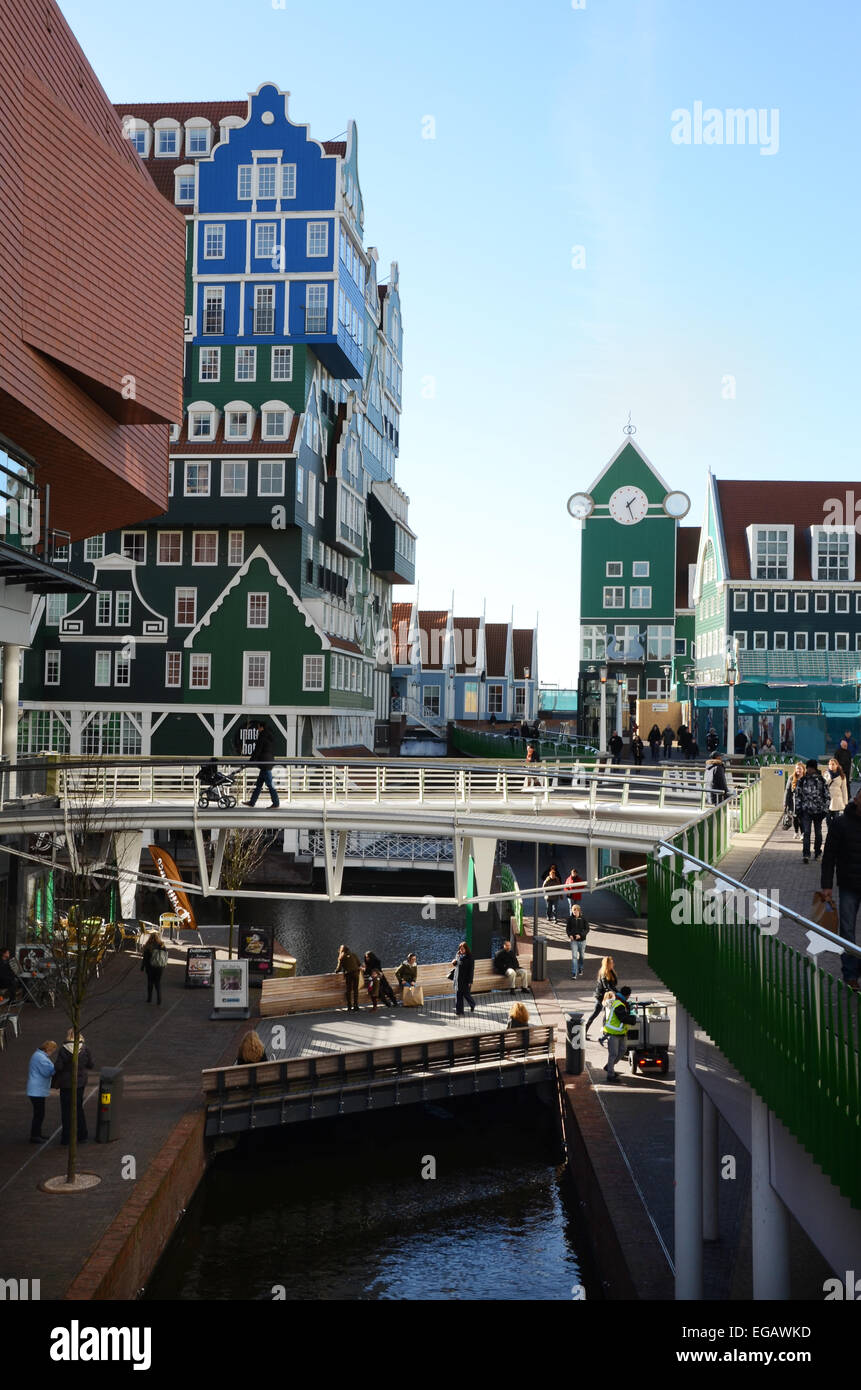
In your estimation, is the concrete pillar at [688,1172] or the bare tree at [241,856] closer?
the concrete pillar at [688,1172]

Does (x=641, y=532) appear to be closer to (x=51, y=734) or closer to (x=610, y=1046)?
(x=51, y=734)

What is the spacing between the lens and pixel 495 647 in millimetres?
113000

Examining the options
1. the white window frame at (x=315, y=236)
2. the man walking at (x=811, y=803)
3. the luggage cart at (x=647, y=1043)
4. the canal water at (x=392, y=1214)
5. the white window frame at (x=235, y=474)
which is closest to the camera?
the canal water at (x=392, y=1214)

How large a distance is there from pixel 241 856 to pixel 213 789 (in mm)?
17876

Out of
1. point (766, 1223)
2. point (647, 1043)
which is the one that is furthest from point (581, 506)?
point (766, 1223)

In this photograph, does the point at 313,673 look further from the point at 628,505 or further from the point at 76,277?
the point at 76,277

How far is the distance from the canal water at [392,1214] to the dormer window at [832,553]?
4862cm

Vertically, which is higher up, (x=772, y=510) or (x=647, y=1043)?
(x=772, y=510)

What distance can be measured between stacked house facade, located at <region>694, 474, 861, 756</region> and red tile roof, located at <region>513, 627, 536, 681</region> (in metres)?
40.2

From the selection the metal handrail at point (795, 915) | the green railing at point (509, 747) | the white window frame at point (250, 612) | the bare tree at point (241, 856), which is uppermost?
the white window frame at point (250, 612)

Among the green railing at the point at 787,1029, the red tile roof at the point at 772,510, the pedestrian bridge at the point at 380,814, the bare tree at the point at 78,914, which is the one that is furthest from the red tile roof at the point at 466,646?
the green railing at the point at 787,1029

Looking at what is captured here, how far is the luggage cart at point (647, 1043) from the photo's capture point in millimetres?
24750

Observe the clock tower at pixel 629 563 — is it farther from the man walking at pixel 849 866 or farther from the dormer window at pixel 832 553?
the man walking at pixel 849 866
